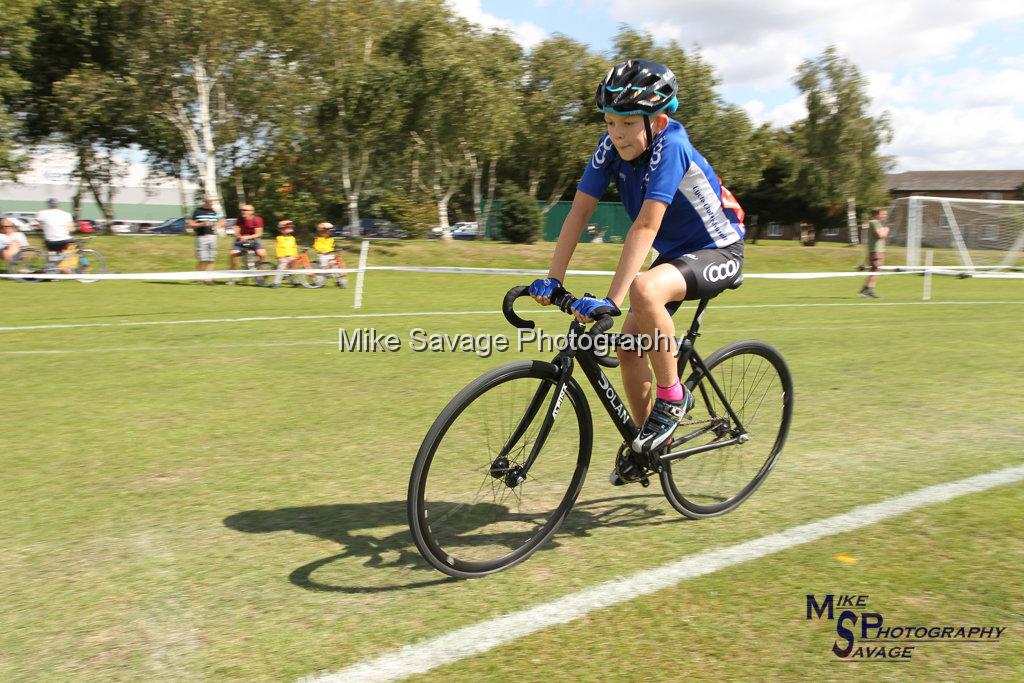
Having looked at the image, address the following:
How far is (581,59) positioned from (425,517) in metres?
53.9

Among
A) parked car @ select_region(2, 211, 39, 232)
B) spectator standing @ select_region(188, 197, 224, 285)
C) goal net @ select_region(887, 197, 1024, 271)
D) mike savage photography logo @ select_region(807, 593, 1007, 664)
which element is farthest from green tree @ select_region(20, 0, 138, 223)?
mike savage photography logo @ select_region(807, 593, 1007, 664)

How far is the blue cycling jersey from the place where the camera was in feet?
12.1

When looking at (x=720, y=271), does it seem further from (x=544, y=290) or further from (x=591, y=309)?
(x=544, y=290)

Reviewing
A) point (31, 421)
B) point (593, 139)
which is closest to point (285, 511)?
point (31, 421)

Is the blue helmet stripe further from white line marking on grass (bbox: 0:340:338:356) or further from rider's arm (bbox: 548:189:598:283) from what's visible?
white line marking on grass (bbox: 0:340:338:356)

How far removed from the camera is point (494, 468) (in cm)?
378

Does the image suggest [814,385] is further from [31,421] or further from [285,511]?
[31,421]

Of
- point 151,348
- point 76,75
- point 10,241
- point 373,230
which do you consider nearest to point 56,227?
point 10,241

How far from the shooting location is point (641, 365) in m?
4.09

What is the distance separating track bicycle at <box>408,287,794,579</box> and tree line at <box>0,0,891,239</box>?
29.7 meters

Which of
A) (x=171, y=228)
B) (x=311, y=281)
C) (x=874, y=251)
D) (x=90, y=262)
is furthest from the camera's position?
(x=171, y=228)

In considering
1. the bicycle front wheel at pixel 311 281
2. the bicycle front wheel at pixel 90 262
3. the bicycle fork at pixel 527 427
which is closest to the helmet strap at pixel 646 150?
the bicycle fork at pixel 527 427

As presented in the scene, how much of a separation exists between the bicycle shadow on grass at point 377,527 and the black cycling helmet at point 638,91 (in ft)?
6.72

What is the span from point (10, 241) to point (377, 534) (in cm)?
2047
